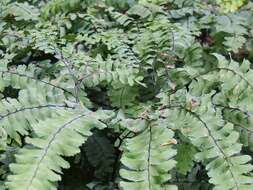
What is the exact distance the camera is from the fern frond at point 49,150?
5.06 feet

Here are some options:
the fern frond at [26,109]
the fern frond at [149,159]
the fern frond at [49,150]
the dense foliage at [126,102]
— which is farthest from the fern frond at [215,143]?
the fern frond at [26,109]

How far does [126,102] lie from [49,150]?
2.35ft

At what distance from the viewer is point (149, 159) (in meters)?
1.69

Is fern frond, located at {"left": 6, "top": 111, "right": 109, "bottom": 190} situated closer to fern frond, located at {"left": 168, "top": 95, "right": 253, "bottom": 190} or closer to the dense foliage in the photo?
the dense foliage

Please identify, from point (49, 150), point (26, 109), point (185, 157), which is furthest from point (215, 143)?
point (26, 109)

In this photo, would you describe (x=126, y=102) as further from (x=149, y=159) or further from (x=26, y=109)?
(x=149, y=159)

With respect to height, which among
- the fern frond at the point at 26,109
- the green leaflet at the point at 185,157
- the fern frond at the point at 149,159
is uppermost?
the fern frond at the point at 26,109

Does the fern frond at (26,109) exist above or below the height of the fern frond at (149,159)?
above

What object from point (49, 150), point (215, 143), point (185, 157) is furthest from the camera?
point (185, 157)

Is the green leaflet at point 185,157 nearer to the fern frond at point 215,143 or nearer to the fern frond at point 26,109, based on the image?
the fern frond at point 215,143

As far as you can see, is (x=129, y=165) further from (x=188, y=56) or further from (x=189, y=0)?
(x=189, y=0)

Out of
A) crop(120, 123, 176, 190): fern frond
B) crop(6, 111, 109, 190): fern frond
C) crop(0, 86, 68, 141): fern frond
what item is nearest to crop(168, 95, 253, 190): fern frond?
crop(120, 123, 176, 190): fern frond

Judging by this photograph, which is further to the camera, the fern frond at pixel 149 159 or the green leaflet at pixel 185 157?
the green leaflet at pixel 185 157

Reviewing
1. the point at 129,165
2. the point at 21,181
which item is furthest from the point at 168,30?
the point at 21,181
